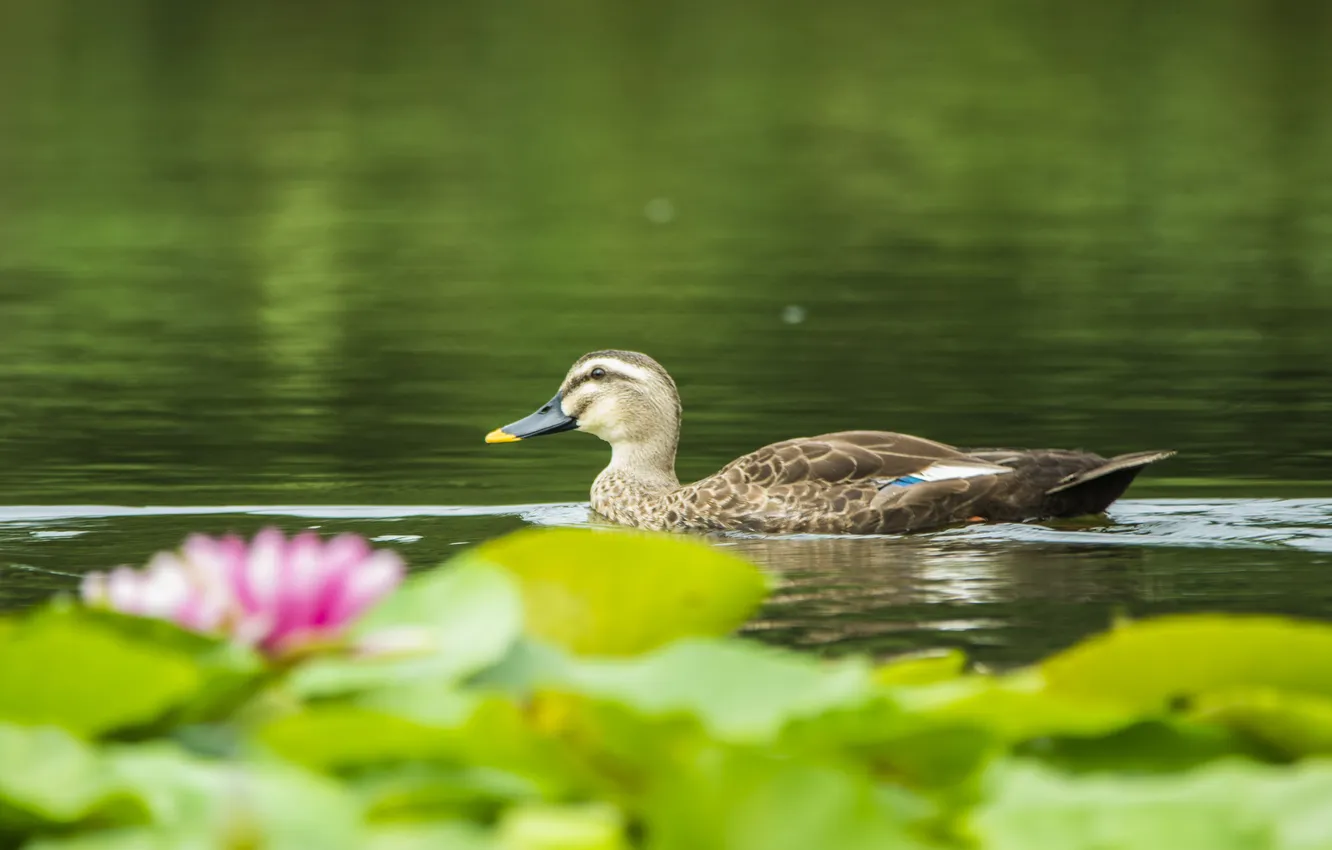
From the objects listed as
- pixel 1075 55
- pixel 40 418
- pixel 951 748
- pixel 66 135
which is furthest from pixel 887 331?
pixel 1075 55

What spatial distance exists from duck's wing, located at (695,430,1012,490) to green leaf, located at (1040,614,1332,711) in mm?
8701

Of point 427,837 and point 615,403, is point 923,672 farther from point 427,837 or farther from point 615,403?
point 615,403

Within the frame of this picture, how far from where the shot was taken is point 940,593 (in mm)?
9141

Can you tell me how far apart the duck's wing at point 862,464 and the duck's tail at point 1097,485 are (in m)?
0.30

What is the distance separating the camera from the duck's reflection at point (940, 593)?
8.09 meters

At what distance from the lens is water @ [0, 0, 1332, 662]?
10.9 m

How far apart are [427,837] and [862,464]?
31.4ft

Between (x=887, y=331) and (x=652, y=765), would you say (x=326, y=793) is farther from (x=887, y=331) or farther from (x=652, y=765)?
(x=887, y=331)

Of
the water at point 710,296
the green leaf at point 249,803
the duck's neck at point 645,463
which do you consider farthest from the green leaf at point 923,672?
the duck's neck at point 645,463

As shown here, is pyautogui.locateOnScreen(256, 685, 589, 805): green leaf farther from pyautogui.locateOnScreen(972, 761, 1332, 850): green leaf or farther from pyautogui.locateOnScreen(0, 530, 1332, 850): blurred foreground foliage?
pyautogui.locateOnScreen(972, 761, 1332, 850): green leaf

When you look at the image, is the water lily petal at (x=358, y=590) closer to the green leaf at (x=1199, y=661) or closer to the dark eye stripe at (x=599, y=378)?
the green leaf at (x=1199, y=661)

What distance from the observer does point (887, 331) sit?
19.8m

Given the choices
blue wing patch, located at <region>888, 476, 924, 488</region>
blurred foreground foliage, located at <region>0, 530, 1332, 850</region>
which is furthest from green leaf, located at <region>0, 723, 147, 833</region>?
blue wing patch, located at <region>888, 476, 924, 488</region>

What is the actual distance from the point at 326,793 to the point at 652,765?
0.38 meters
